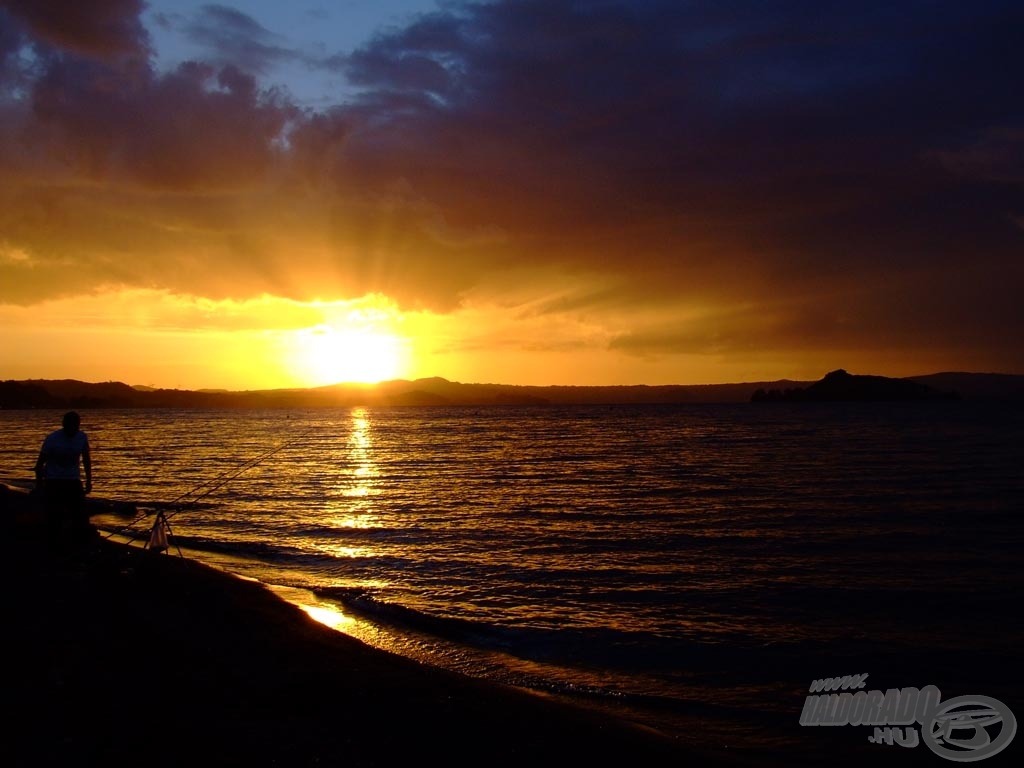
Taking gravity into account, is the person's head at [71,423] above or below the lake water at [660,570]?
above

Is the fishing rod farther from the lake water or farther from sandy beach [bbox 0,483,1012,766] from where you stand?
sandy beach [bbox 0,483,1012,766]

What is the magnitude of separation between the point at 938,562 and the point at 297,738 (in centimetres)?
1837

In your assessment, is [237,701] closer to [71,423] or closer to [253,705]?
[253,705]

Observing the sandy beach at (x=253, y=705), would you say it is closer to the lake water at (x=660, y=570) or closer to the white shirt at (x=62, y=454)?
the lake water at (x=660, y=570)

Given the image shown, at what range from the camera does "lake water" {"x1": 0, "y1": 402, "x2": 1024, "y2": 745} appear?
1186 cm

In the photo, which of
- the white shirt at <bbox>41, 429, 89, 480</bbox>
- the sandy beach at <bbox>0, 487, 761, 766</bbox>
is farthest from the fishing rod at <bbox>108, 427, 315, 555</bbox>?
the sandy beach at <bbox>0, 487, 761, 766</bbox>

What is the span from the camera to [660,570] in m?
18.9

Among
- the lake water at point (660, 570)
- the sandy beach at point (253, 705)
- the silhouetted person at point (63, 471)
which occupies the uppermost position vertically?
the silhouetted person at point (63, 471)

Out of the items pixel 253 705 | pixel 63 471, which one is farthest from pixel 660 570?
pixel 63 471

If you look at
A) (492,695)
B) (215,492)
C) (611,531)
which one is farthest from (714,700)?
(215,492)

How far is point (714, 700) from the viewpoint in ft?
35.2

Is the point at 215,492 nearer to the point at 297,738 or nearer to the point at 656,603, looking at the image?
the point at 656,603

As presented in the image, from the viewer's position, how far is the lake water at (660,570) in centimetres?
1186

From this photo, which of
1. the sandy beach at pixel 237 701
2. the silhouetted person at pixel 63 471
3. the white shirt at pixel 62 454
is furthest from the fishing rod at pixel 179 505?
the sandy beach at pixel 237 701
